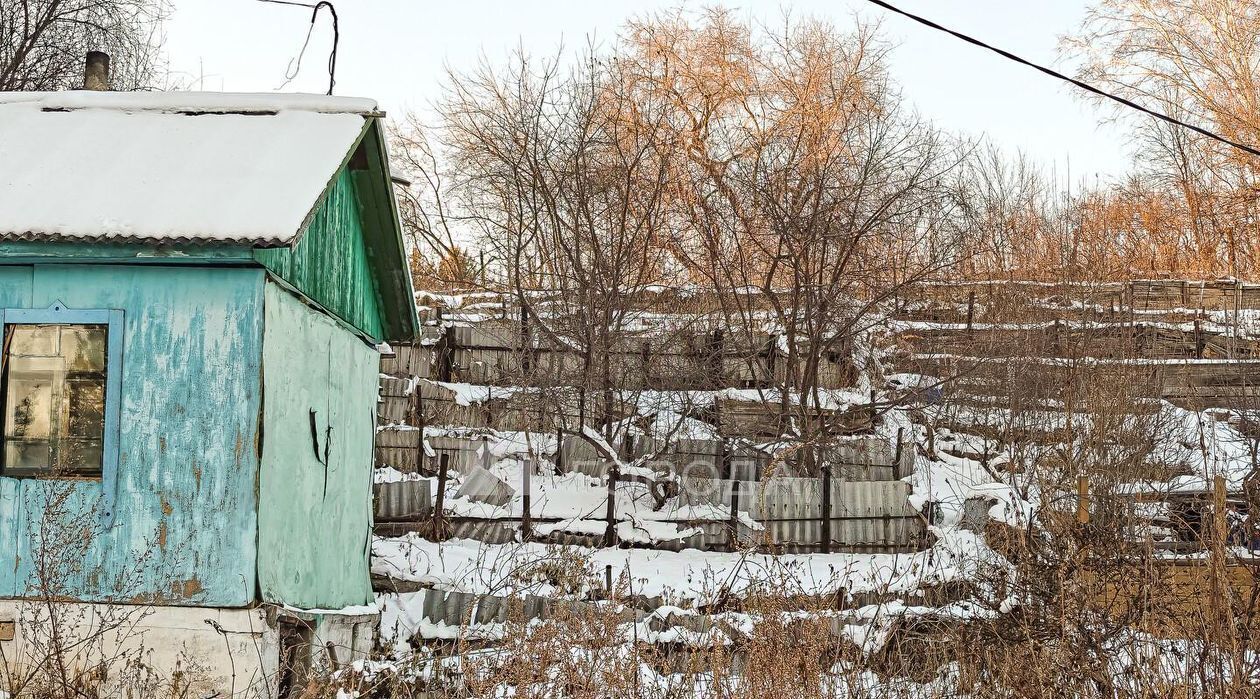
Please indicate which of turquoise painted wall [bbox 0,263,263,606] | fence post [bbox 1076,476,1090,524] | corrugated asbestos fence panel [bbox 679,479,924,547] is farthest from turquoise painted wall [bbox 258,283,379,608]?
fence post [bbox 1076,476,1090,524]

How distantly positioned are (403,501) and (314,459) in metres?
6.57

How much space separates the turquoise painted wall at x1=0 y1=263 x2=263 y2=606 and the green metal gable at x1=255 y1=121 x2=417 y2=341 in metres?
0.70

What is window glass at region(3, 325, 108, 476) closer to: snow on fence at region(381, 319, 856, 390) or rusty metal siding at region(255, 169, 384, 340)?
rusty metal siding at region(255, 169, 384, 340)

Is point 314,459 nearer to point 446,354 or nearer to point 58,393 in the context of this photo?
point 58,393

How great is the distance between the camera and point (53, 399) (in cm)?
762

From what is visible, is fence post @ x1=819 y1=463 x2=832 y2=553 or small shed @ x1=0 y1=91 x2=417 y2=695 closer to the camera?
small shed @ x1=0 y1=91 x2=417 y2=695

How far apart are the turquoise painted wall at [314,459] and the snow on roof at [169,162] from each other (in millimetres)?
755

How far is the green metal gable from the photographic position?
8859 mm

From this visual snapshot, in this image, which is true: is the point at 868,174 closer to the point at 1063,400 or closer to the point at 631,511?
the point at 1063,400

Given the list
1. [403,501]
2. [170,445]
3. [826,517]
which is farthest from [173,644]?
[826,517]

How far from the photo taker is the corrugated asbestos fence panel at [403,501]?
15539mm

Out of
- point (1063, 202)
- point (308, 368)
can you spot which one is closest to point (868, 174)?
point (308, 368)

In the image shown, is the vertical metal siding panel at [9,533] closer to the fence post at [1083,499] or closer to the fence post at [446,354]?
the fence post at [1083,499]

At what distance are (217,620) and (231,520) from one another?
2.38ft
